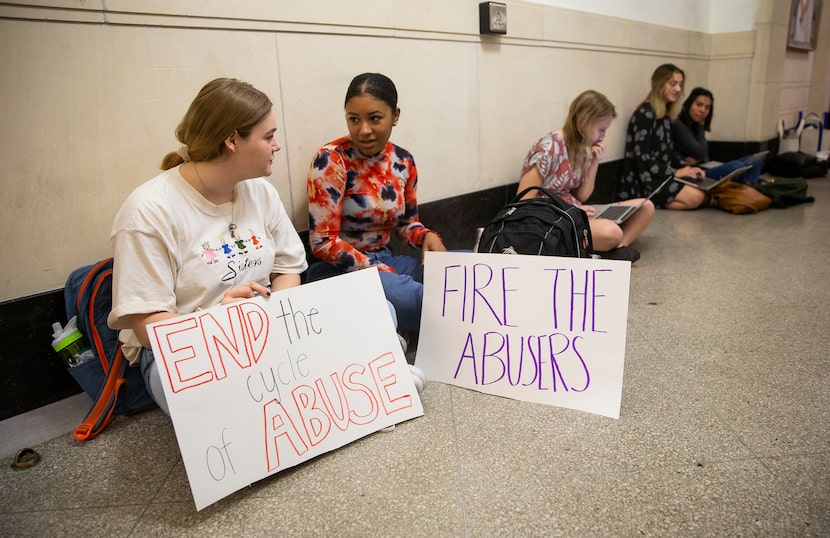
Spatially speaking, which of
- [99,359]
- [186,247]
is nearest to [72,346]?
[99,359]

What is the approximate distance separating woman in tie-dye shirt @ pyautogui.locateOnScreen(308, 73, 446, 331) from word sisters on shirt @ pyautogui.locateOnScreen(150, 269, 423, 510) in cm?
42

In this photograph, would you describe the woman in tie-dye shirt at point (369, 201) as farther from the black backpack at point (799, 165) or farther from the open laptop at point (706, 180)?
the black backpack at point (799, 165)

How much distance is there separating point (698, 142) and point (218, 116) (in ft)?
15.1

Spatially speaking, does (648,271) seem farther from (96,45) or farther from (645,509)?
(96,45)

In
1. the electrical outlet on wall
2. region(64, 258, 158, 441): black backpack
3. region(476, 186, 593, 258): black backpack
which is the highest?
the electrical outlet on wall

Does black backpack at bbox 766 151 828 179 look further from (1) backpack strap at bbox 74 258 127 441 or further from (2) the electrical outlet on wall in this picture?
(1) backpack strap at bbox 74 258 127 441

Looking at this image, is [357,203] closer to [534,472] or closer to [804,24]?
[534,472]

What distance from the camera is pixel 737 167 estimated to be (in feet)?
14.8

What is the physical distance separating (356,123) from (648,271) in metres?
1.85

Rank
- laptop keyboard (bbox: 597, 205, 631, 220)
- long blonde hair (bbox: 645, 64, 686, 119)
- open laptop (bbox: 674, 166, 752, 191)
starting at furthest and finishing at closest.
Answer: open laptop (bbox: 674, 166, 752, 191) < long blonde hair (bbox: 645, 64, 686, 119) < laptop keyboard (bbox: 597, 205, 631, 220)

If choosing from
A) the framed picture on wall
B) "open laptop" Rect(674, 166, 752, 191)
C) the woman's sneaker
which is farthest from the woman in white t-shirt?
the framed picture on wall

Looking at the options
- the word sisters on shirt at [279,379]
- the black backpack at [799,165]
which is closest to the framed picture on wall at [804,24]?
the black backpack at [799,165]

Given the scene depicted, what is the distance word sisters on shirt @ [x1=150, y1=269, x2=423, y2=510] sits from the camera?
4.31 feet

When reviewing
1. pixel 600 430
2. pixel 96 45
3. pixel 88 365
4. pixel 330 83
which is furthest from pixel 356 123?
pixel 600 430
